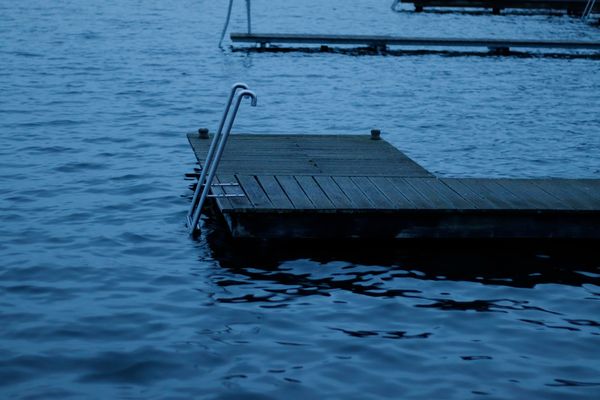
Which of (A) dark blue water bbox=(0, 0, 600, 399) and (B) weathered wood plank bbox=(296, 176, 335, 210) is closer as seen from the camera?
(A) dark blue water bbox=(0, 0, 600, 399)

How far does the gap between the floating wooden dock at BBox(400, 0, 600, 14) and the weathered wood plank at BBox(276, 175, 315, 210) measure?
3267cm

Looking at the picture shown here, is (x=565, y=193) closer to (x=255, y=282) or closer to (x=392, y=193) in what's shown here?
(x=392, y=193)

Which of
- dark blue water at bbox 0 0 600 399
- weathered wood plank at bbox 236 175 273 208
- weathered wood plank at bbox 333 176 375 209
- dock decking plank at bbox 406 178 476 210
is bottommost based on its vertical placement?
dark blue water at bbox 0 0 600 399

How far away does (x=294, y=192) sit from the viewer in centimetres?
1133

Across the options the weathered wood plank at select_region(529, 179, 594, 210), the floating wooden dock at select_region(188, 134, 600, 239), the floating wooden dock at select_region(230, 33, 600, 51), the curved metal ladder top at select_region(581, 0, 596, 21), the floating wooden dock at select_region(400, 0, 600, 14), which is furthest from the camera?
the floating wooden dock at select_region(400, 0, 600, 14)

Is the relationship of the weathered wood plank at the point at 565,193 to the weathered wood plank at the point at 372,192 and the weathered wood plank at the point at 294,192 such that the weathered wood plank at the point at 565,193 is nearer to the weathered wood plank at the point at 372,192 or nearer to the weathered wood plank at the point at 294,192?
the weathered wood plank at the point at 372,192

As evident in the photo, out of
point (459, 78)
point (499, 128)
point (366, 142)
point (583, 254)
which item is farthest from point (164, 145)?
point (459, 78)

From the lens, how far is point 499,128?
61.8 feet

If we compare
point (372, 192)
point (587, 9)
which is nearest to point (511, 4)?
point (587, 9)

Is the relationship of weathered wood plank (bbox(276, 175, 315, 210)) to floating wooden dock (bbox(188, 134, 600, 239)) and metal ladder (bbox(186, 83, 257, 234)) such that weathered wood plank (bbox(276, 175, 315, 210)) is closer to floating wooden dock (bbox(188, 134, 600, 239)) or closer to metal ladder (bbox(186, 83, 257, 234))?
floating wooden dock (bbox(188, 134, 600, 239))

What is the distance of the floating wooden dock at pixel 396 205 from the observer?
1077cm

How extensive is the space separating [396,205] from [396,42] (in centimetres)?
1984

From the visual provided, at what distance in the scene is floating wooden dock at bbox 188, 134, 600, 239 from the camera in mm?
10773

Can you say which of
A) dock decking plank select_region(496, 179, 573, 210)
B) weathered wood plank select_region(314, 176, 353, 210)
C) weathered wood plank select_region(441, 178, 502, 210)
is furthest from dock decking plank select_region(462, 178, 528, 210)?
weathered wood plank select_region(314, 176, 353, 210)
